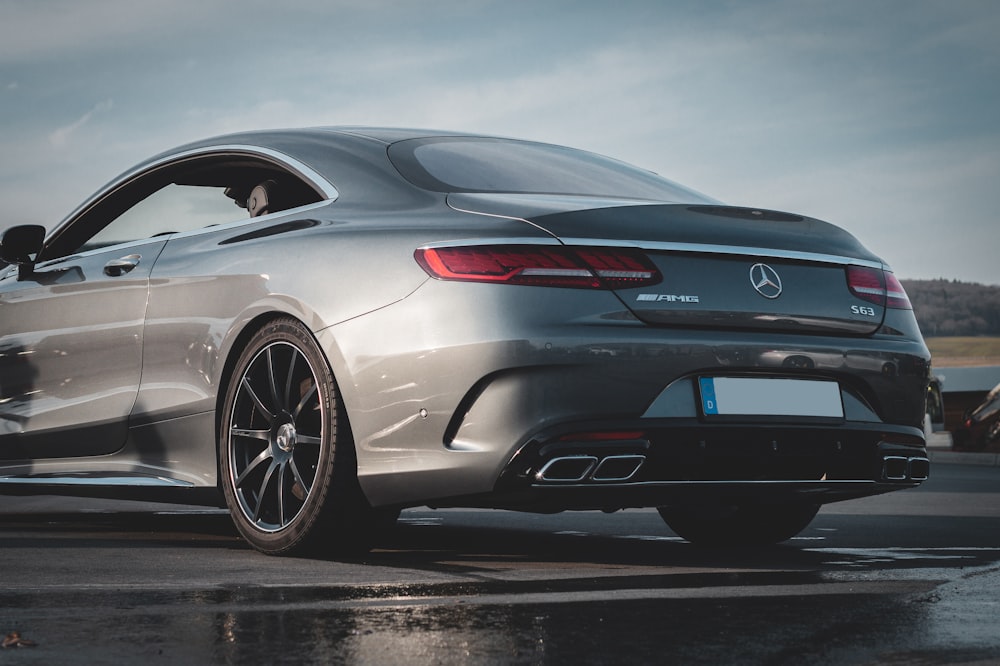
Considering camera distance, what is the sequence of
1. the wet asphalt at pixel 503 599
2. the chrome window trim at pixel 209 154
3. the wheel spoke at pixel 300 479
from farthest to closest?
the chrome window trim at pixel 209 154
the wheel spoke at pixel 300 479
the wet asphalt at pixel 503 599

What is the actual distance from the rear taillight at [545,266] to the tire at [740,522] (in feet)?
5.96

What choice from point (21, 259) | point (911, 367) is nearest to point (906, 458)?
point (911, 367)

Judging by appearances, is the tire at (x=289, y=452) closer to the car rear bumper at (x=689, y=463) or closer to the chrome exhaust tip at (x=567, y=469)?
the car rear bumper at (x=689, y=463)

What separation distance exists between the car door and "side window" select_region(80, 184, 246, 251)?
0.10 metres

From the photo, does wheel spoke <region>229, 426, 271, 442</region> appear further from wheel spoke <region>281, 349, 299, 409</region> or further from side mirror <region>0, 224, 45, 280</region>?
side mirror <region>0, 224, 45, 280</region>

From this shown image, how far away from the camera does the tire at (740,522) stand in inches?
229

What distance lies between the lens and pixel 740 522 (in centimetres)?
590

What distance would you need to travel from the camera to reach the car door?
225 inches

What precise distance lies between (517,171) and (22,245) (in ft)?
8.87

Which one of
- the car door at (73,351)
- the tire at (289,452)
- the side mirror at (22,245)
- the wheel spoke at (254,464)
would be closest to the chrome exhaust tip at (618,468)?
the tire at (289,452)

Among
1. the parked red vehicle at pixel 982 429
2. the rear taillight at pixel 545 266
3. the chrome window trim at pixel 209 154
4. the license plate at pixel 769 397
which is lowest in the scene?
the parked red vehicle at pixel 982 429

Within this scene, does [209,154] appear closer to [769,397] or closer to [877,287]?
[769,397]

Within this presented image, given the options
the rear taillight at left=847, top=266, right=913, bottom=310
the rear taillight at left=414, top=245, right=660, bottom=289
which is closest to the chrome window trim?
the rear taillight at left=414, top=245, right=660, bottom=289

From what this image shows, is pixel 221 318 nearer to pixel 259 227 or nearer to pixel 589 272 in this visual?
pixel 259 227
